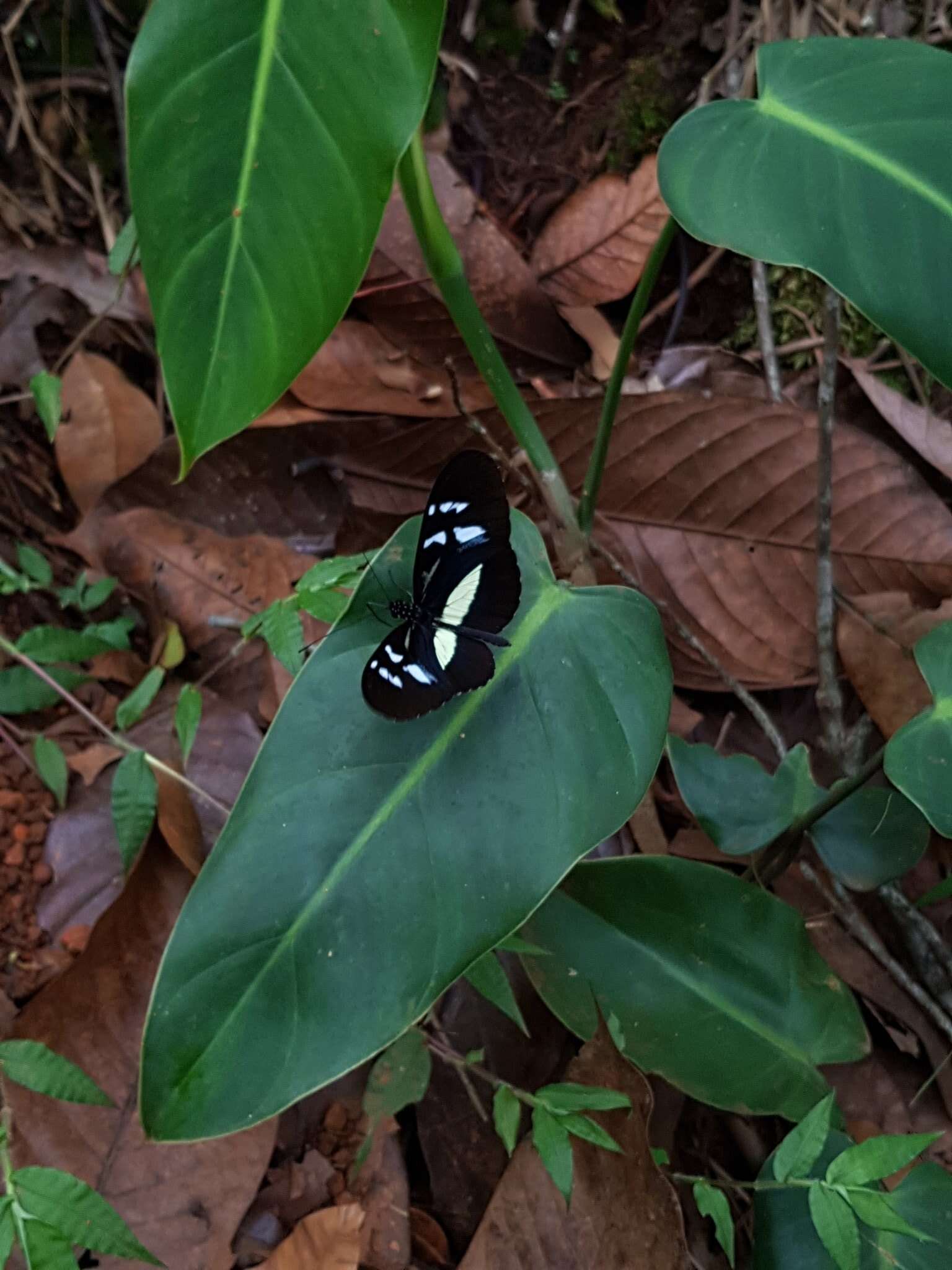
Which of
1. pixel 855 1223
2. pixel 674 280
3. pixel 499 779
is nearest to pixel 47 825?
pixel 499 779

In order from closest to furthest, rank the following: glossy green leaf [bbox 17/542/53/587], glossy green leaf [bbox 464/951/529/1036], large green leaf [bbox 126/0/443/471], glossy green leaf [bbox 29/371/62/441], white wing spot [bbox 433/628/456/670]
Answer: large green leaf [bbox 126/0/443/471]
white wing spot [bbox 433/628/456/670]
glossy green leaf [bbox 464/951/529/1036]
glossy green leaf [bbox 29/371/62/441]
glossy green leaf [bbox 17/542/53/587]

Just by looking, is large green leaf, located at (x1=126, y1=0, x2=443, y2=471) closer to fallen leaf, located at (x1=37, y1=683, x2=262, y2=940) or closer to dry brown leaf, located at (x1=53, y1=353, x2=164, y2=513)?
fallen leaf, located at (x1=37, y1=683, x2=262, y2=940)

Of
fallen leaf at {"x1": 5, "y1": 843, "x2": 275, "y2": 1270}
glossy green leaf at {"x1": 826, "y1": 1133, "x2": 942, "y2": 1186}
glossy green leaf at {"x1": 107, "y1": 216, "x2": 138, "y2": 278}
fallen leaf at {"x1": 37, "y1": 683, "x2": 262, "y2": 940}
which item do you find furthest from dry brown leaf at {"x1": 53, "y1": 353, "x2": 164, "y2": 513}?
glossy green leaf at {"x1": 826, "y1": 1133, "x2": 942, "y2": 1186}

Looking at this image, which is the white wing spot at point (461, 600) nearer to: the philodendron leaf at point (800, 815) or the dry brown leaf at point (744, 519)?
the philodendron leaf at point (800, 815)

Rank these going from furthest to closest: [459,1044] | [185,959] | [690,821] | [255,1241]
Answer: [690,821] < [459,1044] < [255,1241] < [185,959]

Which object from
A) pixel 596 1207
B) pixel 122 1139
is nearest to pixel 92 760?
pixel 122 1139

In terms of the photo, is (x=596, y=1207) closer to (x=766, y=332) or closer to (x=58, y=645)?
(x=58, y=645)

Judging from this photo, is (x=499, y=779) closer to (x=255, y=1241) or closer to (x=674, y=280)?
(x=255, y=1241)
